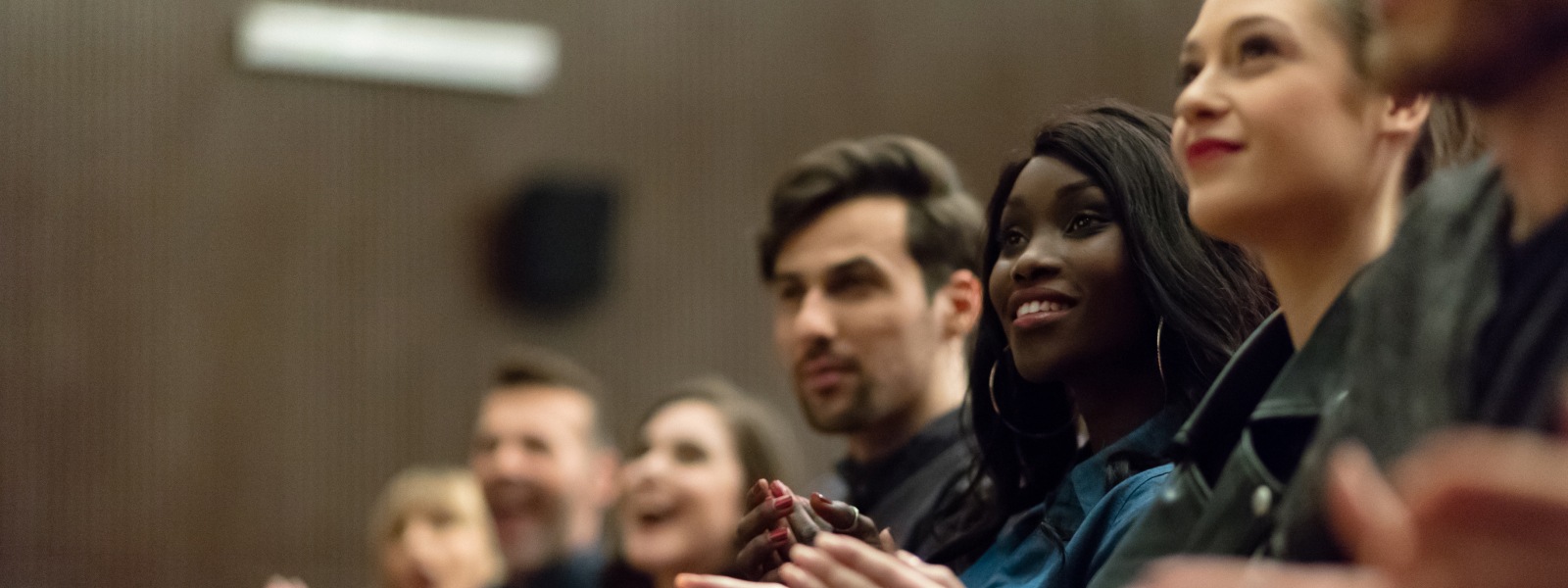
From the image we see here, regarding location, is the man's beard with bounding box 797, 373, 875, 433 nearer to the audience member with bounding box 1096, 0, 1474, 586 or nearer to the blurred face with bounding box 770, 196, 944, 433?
the blurred face with bounding box 770, 196, 944, 433

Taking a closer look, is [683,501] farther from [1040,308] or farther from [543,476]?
[1040,308]

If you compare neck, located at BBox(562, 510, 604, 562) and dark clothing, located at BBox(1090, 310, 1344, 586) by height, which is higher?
dark clothing, located at BBox(1090, 310, 1344, 586)

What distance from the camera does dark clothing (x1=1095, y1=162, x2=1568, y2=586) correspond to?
1.02 metres

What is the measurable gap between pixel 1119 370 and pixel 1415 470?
113 centimetres

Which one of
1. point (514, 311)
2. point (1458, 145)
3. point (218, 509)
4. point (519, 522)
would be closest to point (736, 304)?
point (514, 311)

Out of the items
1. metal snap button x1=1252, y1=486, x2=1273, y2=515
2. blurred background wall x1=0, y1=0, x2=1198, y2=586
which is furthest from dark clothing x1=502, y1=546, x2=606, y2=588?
metal snap button x1=1252, y1=486, x2=1273, y2=515

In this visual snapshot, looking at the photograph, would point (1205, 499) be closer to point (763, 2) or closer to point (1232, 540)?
point (1232, 540)

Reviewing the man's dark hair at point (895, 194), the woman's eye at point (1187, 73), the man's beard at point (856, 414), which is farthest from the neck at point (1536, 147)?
the man's dark hair at point (895, 194)

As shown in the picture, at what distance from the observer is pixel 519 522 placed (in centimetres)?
380

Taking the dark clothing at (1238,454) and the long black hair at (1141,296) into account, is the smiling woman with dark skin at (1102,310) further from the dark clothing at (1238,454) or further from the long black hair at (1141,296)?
the dark clothing at (1238,454)

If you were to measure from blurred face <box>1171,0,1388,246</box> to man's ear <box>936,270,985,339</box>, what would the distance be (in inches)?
58.4

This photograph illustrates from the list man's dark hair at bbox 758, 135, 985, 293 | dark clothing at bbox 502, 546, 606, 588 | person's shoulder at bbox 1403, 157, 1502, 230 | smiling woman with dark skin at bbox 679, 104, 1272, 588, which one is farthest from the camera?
dark clothing at bbox 502, 546, 606, 588

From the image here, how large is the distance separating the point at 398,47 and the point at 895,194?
349cm

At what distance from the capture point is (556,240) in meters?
6.23
